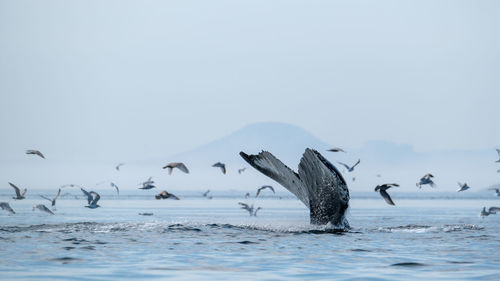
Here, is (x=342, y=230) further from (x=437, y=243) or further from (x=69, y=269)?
(x=69, y=269)

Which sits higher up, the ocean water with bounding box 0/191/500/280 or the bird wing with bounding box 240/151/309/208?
the bird wing with bounding box 240/151/309/208

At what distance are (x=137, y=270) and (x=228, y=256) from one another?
2.63 metres

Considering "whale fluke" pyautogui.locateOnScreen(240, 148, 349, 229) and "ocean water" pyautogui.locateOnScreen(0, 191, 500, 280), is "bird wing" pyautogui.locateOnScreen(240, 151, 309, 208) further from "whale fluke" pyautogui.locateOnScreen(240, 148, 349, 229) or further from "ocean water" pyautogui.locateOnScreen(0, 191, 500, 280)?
"ocean water" pyautogui.locateOnScreen(0, 191, 500, 280)

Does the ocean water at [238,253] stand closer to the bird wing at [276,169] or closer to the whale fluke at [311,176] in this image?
the whale fluke at [311,176]

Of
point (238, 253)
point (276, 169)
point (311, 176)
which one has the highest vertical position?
point (276, 169)

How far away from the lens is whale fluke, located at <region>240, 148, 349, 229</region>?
64.4ft

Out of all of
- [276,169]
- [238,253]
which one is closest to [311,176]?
[276,169]

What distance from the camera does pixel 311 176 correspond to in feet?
64.8

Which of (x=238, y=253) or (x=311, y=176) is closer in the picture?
(x=238, y=253)

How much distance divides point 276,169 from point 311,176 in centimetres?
89

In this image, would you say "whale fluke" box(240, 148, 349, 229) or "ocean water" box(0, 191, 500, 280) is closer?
"ocean water" box(0, 191, 500, 280)

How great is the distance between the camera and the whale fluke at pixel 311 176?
19625 millimetres

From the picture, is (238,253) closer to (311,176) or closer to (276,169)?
(276,169)

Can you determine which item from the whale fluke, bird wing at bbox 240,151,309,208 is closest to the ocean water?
the whale fluke
